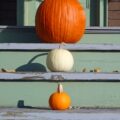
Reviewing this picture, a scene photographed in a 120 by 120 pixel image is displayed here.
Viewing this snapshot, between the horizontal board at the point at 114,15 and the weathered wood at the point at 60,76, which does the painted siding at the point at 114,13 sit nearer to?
the horizontal board at the point at 114,15

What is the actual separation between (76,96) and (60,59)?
0.40m

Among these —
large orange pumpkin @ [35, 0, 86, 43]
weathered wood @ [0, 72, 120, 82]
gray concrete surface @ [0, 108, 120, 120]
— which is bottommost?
gray concrete surface @ [0, 108, 120, 120]

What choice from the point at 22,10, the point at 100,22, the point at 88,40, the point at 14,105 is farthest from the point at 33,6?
the point at 14,105

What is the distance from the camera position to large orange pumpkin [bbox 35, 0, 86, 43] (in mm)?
4793

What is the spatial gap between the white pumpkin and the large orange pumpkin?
1.42 ft

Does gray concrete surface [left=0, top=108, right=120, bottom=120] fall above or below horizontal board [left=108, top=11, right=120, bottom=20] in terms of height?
below

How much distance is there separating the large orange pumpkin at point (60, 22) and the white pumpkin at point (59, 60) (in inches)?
17.0

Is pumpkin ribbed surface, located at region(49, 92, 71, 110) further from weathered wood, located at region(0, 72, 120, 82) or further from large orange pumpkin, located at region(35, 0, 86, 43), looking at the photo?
large orange pumpkin, located at region(35, 0, 86, 43)

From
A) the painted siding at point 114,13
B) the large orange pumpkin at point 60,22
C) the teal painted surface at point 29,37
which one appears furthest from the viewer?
the painted siding at point 114,13

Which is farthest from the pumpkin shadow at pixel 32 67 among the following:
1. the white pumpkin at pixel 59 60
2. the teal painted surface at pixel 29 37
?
the teal painted surface at pixel 29 37

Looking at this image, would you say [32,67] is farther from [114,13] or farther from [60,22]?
[114,13]

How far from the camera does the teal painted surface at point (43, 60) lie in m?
4.62

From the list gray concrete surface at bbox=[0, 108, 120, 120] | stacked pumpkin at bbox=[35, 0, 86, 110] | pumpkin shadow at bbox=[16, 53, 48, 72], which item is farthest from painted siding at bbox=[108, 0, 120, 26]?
gray concrete surface at bbox=[0, 108, 120, 120]

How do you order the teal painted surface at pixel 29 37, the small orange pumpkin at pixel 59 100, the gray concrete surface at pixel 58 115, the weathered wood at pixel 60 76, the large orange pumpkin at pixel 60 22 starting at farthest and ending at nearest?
1. the teal painted surface at pixel 29 37
2. the large orange pumpkin at pixel 60 22
3. the weathered wood at pixel 60 76
4. the small orange pumpkin at pixel 59 100
5. the gray concrete surface at pixel 58 115
